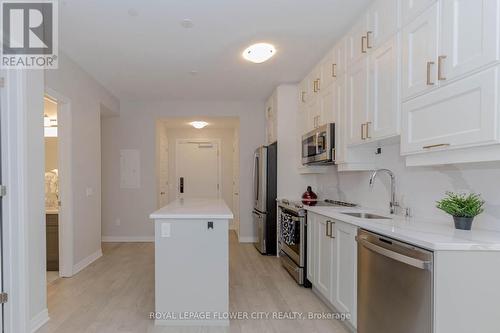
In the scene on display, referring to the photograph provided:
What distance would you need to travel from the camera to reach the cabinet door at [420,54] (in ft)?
5.82

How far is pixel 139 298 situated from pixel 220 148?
4745 mm

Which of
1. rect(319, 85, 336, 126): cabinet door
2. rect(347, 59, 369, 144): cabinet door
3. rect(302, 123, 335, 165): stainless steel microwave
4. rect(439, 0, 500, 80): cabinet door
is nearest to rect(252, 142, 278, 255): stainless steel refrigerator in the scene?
rect(302, 123, 335, 165): stainless steel microwave

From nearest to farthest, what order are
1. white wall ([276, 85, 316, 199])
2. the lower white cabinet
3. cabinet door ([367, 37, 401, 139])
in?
cabinet door ([367, 37, 401, 139])
the lower white cabinet
white wall ([276, 85, 316, 199])

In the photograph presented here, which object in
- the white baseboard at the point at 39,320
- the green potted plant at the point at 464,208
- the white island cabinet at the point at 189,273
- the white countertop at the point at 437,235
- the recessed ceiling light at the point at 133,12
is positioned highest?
the recessed ceiling light at the point at 133,12

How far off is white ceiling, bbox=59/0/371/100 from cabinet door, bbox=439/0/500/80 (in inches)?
41.0

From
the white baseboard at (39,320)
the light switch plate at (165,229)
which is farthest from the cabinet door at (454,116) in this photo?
the white baseboard at (39,320)

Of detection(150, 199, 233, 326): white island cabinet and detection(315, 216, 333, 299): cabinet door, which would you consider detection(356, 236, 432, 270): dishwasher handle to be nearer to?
detection(315, 216, 333, 299): cabinet door

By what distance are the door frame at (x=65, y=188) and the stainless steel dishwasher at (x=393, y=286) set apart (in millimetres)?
3412

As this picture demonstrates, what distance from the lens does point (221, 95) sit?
17.8 ft

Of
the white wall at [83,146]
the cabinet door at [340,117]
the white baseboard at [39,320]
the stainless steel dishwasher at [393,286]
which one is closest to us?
the stainless steel dishwasher at [393,286]

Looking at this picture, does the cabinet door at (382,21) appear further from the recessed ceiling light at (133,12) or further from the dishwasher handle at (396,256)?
the recessed ceiling light at (133,12)

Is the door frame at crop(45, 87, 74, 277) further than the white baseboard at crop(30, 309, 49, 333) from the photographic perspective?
Yes

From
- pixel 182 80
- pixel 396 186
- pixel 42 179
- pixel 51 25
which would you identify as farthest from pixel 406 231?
pixel 182 80

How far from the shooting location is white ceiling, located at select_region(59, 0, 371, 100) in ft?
8.37
